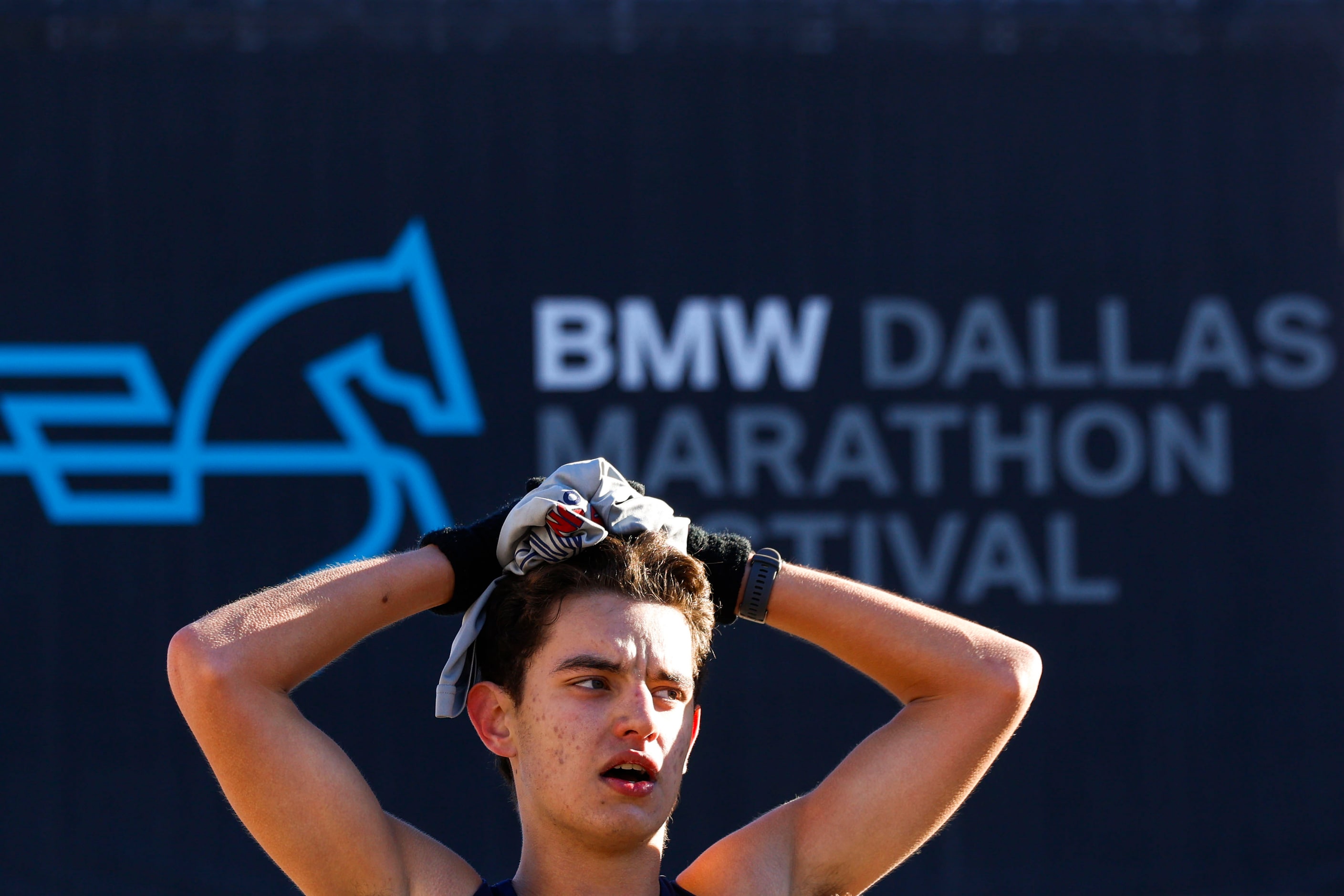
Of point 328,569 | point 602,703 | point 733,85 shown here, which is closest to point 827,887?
point 602,703

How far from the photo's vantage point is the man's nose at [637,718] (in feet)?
7.37

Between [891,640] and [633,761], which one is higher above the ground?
[891,640]

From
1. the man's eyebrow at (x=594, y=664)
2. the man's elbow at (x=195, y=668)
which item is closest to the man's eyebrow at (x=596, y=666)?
the man's eyebrow at (x=594, y=664)

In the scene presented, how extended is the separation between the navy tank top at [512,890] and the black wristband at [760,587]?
0.44 m

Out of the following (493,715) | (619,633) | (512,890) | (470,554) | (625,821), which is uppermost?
(470,554)

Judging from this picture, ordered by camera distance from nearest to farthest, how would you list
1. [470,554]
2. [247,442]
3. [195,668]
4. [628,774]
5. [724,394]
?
[195,668]
[628,774]
[470,554]
[247,442]
[724,394]

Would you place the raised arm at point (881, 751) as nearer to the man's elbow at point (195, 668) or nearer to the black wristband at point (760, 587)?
the black wristband at point (760, 587)

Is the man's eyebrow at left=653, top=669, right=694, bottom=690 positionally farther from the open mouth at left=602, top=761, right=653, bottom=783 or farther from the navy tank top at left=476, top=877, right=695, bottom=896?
the navy tank top at left=476, top=877, right=695, bottom=896

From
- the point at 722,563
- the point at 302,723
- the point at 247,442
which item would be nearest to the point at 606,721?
the point at 722,563

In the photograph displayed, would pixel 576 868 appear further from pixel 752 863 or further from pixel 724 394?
pixel 724 394

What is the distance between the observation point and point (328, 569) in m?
2.37

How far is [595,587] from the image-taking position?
7.79 ft

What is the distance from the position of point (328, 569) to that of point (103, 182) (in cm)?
467

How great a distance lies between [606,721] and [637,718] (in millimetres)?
47
